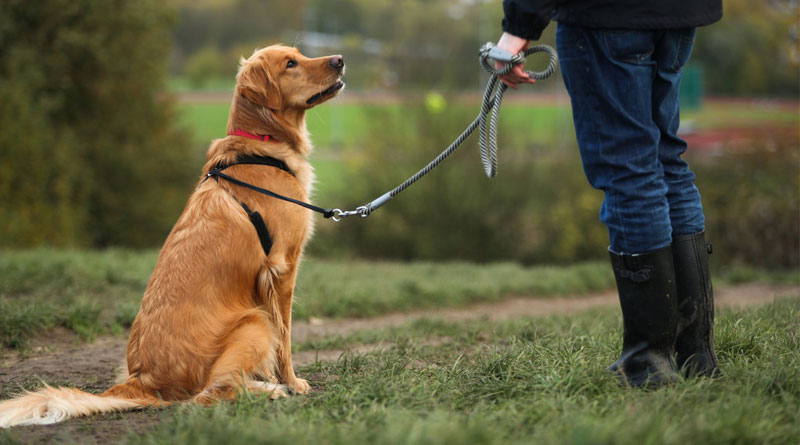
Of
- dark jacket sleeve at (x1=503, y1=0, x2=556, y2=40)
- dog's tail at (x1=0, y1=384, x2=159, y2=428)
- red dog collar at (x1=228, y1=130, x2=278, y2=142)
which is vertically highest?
dark jacket sleeve at (x1=503, y1=0, x2=556, y2=40)

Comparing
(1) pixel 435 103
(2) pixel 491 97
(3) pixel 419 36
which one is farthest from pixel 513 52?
(3) pixel 419 36

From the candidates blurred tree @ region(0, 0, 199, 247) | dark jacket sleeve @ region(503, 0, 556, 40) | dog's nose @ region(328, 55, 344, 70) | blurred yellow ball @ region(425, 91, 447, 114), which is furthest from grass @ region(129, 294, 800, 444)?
blurred yellow ball @ region(425, 91, 447, 114)

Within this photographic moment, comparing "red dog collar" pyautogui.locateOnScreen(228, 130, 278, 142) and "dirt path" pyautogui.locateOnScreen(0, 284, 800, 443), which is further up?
"red dog collar" pyautogui.locateOnScreen(228, 130, 278, 142)

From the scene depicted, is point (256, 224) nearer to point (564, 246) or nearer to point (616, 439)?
point (616, 439)

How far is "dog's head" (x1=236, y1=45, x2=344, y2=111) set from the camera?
3.73 m

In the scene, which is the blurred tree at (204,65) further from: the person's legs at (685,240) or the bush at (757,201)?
the person's legs at (685,240)

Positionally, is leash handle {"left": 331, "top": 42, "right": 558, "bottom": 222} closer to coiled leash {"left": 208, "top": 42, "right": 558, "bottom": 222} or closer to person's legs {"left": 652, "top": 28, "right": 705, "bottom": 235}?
coiled leash {"left": 208, "top": 42, "right": 558, "bottom": 222}

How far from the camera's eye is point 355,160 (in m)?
15.7

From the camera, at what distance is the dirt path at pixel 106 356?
2.70 m

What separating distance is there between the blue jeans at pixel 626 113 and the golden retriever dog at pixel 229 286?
1.54 m

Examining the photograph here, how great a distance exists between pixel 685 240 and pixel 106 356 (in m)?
3.72

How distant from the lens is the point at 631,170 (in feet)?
8.87

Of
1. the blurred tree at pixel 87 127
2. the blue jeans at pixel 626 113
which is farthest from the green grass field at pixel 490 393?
the blurred tree at pixel 87 127

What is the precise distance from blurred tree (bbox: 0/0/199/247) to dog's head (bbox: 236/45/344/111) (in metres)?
8.44
